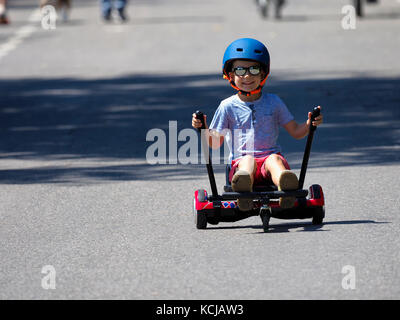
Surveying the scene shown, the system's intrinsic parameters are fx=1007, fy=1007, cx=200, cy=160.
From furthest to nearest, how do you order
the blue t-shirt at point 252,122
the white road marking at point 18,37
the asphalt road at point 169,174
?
1. the white road marking at point 18,37
2. the blue t-shirt at point 252,122
3. the asphalt road at point 169,174

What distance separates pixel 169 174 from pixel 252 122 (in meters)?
2.19

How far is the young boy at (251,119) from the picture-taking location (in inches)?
272

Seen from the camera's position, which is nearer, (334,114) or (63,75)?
(334,114)

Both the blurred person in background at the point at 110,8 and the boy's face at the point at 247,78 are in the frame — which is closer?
the boy's face at the point at 247,78

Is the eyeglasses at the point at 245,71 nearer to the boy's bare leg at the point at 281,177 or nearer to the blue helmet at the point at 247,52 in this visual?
the blue helmet at the point at 247,52

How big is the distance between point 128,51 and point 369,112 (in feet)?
25.8

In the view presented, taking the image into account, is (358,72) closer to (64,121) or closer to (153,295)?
(64,121)

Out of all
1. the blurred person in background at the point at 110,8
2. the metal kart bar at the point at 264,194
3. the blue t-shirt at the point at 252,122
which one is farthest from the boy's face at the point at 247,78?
the blurred person in background at the point at 110,8

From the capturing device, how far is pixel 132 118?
40.1 ft

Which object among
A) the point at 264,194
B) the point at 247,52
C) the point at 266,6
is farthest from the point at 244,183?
the point at 266,6

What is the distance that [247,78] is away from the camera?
692 cm

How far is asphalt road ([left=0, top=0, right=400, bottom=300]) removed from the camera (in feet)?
18.9
